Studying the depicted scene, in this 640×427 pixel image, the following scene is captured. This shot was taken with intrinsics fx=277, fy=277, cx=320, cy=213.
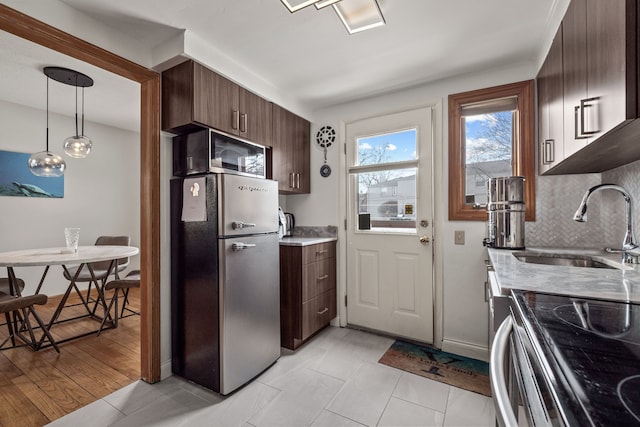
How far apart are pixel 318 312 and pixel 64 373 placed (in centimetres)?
194

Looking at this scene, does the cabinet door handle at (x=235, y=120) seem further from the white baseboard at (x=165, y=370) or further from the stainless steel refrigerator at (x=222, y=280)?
the white baseboard at (x=165, y=370)

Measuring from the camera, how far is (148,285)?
1.93 metres

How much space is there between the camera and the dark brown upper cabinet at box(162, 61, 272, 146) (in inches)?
72.1

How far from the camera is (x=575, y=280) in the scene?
3.63ft

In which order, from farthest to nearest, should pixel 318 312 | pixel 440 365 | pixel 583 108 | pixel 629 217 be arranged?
pixel 318 312 < pixel 440 365 < pixel 629 217 < pixel 583 108

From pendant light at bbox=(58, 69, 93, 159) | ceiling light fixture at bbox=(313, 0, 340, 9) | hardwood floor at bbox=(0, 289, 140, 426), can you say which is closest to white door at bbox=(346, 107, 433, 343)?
ceiling light fixture at bbox=(313, 0, 340, 9)

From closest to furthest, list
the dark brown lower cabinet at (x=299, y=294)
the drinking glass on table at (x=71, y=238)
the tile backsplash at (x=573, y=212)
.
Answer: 1. the tile backsplash at (x=573, y=212)
2. the dark brown lower cabinet at (x=299, y=294)
3. the drinking glass on table at (x=71, y=238)

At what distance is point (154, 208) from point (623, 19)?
7.95 ft

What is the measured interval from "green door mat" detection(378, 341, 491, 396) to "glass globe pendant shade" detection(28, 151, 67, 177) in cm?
352

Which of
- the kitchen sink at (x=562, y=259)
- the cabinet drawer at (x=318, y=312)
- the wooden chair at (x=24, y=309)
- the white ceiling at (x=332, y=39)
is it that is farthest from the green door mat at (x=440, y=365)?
the wooden chair at (x=24, y=309)

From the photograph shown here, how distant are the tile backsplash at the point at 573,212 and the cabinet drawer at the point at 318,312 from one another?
174 cm

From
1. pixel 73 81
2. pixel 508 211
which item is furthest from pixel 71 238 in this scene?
→ pixel 508 211

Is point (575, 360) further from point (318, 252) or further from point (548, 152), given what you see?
point (318, 252)

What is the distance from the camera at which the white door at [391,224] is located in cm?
247
